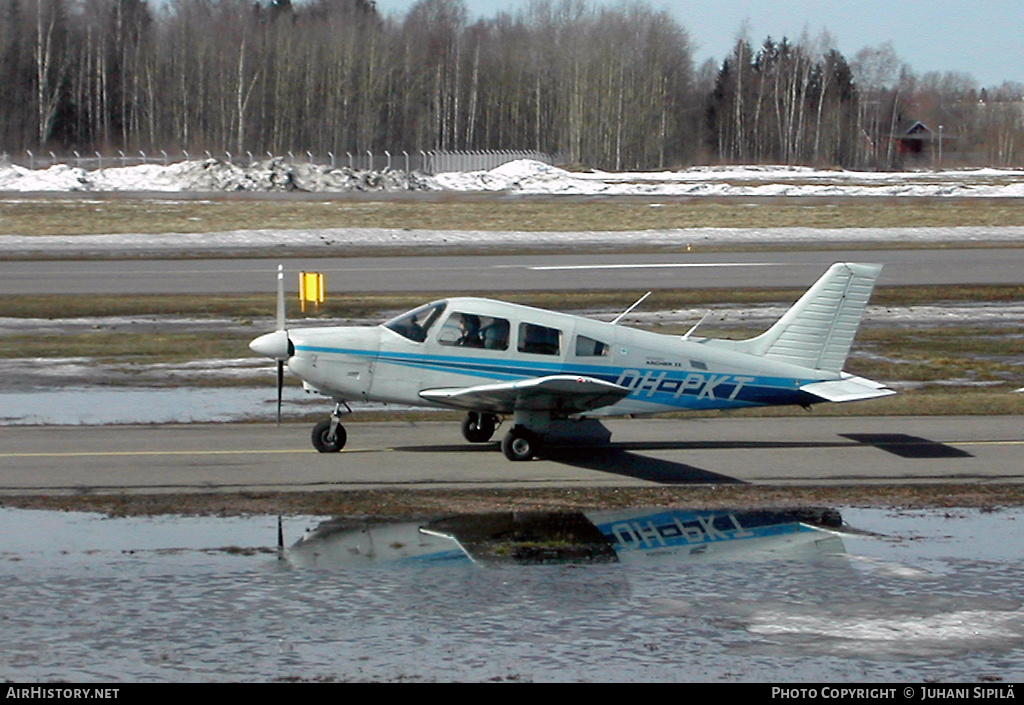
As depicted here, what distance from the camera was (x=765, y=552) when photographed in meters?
10.9

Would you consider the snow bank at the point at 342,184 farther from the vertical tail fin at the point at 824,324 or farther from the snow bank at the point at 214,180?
the vertical tail fin at the point at 824,324

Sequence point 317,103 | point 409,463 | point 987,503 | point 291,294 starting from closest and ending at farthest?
point 987,503
point 409,463
point 291,294
point 317,103

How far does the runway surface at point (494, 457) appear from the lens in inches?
538

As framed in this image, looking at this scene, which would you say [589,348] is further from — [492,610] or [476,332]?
[492,610]

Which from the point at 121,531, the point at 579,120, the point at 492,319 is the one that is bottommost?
the point at 121,531

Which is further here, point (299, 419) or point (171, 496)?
point (299, 419)

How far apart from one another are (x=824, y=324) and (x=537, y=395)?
390cm

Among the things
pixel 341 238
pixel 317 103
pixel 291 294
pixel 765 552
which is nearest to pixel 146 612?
pixel 765 552

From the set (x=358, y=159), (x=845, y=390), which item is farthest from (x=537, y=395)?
(x=358, y=159)

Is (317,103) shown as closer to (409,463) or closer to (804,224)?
(804,224)

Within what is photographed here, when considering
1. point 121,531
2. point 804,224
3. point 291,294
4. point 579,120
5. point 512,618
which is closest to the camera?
point 512,618

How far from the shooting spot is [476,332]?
14766mm

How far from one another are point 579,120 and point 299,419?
3925 inches

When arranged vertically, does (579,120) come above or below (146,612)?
above
